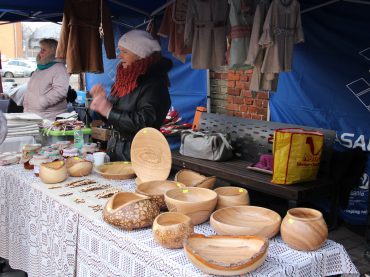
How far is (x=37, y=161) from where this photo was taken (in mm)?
2375

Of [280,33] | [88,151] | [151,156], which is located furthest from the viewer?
[280,33]

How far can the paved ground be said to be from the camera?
10.5 ft

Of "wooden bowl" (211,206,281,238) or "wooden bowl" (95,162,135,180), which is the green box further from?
"wooden bowl" (211,206,281,238)

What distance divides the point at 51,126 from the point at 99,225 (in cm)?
207

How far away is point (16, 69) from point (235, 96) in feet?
62.4

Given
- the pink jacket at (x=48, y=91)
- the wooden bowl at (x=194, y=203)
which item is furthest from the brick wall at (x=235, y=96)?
the wooden bowl at (x=194, y=203)

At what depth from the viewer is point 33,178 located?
92.5 inches

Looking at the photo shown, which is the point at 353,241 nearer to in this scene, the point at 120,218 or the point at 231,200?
the point at 231,200

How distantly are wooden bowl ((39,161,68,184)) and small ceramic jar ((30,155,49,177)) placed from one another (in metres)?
0.10

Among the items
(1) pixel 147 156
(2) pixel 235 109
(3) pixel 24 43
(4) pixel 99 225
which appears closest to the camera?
(4) pixel 99 225

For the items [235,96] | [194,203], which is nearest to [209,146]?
[235,96]

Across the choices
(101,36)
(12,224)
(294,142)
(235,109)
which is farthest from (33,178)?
(235,109)

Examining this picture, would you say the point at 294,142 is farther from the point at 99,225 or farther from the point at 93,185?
the point at 99,225

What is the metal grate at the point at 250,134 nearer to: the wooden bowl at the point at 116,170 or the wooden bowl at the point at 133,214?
the wooden bowl at the point at 116,170
